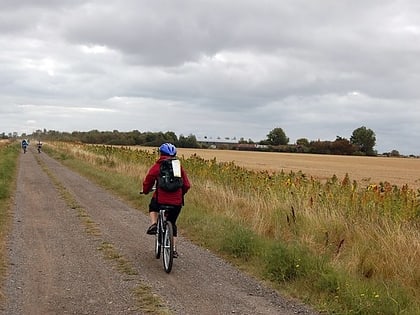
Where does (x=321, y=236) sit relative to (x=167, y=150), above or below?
below

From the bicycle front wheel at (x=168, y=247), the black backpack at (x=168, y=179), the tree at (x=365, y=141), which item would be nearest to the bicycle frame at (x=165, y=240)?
the bicycle front wheel at (x=168, y=247)

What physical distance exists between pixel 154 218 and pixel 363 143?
5029 inches

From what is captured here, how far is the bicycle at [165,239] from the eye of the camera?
7.84 metres

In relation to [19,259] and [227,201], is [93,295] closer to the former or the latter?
[19,259]

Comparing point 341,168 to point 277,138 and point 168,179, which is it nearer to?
point 168,179

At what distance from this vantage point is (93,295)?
6.49 meters

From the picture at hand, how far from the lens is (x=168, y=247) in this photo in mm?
7965

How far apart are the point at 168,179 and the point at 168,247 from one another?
1050 mm

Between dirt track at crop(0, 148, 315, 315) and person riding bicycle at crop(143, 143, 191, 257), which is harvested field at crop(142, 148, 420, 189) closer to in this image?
dirt track at crop(0, 148, 315, 315)

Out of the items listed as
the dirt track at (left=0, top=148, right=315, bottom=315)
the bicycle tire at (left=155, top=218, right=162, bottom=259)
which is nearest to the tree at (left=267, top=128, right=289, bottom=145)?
the dirt track at (left=0, top=148, right=315, bottom=315)

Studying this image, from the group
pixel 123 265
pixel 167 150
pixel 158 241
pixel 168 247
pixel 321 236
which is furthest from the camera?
pixel 321 236

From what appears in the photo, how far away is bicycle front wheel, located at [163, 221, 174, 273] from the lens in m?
7.82

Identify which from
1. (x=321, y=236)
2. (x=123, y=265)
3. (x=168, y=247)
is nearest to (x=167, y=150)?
(x=168, y=247)

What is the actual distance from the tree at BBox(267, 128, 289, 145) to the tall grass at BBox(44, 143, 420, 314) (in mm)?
128594
